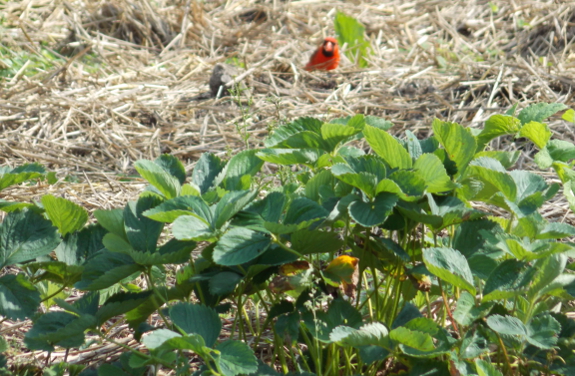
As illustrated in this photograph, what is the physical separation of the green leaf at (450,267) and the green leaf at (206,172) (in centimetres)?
43

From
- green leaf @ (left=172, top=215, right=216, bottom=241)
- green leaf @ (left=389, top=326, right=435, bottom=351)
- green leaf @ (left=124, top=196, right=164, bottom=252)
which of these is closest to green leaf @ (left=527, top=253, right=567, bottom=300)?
green leaf @ (left=389, top=326, right=435, bottom=351)

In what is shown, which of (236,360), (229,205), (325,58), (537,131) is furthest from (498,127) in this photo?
(325,58)

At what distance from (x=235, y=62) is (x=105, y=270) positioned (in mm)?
3608

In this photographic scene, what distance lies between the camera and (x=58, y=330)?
1.05m

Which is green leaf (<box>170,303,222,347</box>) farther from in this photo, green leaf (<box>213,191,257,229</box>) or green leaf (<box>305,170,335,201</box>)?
green leaf (<box>305,170,335,201</box>)

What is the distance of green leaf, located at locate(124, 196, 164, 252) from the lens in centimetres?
108

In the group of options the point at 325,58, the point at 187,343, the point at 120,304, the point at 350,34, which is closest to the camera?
the point at 187,343

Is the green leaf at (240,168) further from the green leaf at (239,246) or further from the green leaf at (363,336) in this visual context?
the green leaf at (363,336)

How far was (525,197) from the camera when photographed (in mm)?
1067

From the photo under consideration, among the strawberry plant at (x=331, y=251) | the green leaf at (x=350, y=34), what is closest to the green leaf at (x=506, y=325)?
the strawberry plant at (x=331, y=251)

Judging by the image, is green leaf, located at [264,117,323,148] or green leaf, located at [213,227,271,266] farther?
green leaf, located at [264,117,323,148]

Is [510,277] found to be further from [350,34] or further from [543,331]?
[350,34]

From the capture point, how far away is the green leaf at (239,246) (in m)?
0.95

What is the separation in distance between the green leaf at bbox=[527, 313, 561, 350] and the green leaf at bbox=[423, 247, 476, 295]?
128 millimetres
